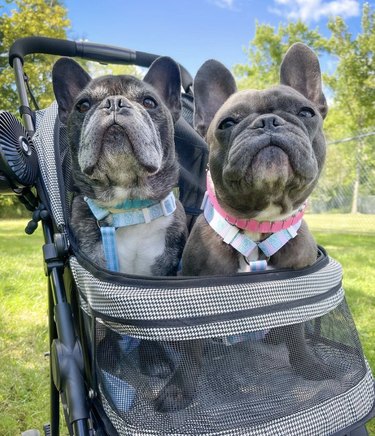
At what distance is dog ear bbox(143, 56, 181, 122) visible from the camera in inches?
73.5

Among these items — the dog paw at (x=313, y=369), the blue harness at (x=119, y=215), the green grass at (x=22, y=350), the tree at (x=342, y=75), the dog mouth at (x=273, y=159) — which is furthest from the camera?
the tree at (x=342, y=75)

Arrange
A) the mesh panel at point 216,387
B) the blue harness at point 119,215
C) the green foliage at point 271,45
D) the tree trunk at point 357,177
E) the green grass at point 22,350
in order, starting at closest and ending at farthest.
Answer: the mesh panel at point 216,387 < the blue harness at point 119,215 < the green grass at point 22,350 < the tree trunk at point 357,177 < the green foliage at point 271,45

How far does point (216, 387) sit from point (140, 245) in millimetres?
735

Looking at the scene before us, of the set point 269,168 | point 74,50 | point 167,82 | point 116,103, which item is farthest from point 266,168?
point 74,50

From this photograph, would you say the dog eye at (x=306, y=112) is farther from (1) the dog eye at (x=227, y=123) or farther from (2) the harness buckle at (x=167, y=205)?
(2) the harness buckle at (x=167, y=205)

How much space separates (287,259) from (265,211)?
159 mm

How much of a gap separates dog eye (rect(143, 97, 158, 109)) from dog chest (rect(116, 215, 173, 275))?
407 mm

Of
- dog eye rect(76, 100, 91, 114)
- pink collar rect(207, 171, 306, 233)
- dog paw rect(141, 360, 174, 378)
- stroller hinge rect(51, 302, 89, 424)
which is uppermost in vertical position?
dog eye rect(76, 100, 91, 114)

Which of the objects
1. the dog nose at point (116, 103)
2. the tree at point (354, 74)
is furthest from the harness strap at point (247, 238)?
the tree at point (354, 74)

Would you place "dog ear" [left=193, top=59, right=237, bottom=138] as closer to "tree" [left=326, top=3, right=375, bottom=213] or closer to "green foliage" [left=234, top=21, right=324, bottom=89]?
"tree" [left=326, top=3, right=375, bottom=213]

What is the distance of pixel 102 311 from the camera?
1068mm

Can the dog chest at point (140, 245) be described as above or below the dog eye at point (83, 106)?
below

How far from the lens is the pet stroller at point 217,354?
977mm

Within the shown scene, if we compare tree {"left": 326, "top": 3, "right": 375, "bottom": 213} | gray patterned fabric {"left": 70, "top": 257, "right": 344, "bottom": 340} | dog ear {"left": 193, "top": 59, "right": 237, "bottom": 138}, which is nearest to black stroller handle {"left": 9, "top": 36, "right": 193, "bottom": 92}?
dog ear {"left": 193, "top": 59, "right": 237, "bottom": 138}
